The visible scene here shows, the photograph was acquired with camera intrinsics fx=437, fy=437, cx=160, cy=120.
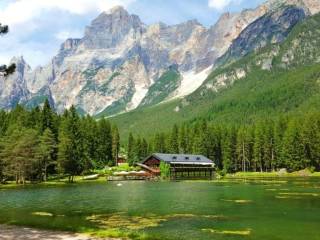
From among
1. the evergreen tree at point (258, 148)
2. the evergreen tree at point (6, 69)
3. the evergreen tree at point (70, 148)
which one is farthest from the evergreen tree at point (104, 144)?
the evergreen tree at point (6, 69)

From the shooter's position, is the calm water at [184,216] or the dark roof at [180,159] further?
the dark roof at [180,159]

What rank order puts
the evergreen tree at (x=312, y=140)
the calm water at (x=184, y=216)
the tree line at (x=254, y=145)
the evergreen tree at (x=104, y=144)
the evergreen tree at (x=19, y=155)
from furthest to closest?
the evergreen tree at (x=104, y=144), the tree line at (x=254, y=145), the evergreen tree at (x=312, y=140), the evergreen tree at (x=19, y=155), the calm water at (x=184, y=216)

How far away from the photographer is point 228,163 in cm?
17225

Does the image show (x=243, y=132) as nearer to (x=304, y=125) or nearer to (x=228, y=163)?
(x=228, y=163)

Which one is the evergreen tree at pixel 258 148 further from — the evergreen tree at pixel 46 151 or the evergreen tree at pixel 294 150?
the evergreen tree at pixel 46 151

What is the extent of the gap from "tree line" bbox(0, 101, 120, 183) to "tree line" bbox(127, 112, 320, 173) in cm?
3141

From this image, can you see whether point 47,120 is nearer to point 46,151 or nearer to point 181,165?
point 46,151

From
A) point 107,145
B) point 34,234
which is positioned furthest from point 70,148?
point 34,234

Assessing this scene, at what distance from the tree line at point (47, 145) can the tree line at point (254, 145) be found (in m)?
31.4

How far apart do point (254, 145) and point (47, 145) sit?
3309 inches

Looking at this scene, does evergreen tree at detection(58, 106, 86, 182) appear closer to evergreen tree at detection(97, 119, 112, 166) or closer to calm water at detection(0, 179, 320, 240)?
evergreen tree at detection(97, 119, 112, 166)

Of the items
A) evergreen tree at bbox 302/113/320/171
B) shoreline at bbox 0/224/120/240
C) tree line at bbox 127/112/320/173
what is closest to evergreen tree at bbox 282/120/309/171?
tree line at bbox 127/112/320/173

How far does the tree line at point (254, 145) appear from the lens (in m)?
153

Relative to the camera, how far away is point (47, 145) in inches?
4579
